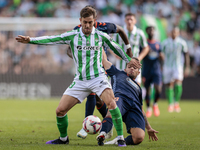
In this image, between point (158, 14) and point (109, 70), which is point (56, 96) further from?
point (109, 70)

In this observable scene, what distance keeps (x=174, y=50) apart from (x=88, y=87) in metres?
8.36

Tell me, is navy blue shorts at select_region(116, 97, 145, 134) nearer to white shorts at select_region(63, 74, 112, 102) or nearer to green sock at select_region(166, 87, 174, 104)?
white shorts at select_region(63, 74, 112, 102)

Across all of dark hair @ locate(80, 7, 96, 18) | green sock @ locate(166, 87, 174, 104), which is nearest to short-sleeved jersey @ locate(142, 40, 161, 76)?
green sock @ locate(166, 87, 174, 104)

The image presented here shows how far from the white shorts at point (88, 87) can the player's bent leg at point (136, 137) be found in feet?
2.55

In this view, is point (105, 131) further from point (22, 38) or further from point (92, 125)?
point (22, 38)

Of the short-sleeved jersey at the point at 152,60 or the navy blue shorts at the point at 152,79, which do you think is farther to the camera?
the short-sleeved jersey at the point at 152,60

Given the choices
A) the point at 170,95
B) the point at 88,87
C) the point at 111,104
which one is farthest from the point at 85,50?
the point at 170,95

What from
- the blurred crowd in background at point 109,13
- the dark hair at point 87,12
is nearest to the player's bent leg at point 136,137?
the dark hair at point 87,12

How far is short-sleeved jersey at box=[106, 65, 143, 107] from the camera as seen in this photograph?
5.57 meters

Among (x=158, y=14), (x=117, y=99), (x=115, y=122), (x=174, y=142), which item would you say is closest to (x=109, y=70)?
(x=117, y=99)

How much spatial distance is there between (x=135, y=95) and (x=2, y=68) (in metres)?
12.9

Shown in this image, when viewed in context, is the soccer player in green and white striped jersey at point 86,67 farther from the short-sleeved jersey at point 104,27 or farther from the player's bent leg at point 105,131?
the short-sleeved jersey at point 104,27

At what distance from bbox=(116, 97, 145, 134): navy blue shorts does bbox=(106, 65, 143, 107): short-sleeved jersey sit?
0.20ft

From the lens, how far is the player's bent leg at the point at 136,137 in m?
5.25
